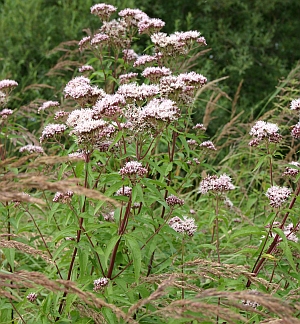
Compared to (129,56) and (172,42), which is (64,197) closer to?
(172,42)

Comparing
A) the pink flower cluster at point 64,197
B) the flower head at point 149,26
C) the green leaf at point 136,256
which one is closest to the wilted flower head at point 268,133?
the green leaf at point 136,256

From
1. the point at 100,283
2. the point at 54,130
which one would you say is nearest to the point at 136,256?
the point at 100,283

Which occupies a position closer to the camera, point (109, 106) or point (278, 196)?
point (278, 196)

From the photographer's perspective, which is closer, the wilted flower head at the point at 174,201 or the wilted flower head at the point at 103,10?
the wilted flower head at the point at 174,201

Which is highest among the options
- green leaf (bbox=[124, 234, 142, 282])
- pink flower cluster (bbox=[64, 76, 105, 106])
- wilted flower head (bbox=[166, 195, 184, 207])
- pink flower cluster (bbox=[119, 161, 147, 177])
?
pink flower cluster (bbox=[64, 76, 105, 106])

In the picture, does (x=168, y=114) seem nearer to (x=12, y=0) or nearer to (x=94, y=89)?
(x=94, y=89)

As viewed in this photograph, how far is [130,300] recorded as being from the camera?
2520 mm

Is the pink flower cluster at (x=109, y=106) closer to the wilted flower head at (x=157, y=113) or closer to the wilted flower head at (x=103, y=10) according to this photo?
the wilted flower head at (x=157, y=113)

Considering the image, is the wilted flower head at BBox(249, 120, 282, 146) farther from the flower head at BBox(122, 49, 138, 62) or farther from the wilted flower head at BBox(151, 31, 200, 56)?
the flower head at BBox(122, 49, 138, 62)

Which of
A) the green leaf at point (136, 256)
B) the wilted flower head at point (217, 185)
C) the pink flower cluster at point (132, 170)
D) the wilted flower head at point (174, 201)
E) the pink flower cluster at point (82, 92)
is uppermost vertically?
the pink flower cluster at point (82, 92)

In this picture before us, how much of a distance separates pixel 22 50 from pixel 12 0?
84cm

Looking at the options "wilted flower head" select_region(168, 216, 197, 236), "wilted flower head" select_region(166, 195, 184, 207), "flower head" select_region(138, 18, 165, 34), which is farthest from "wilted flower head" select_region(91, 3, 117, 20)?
"wilted flower head" select_region(168, 216, 197, 236)

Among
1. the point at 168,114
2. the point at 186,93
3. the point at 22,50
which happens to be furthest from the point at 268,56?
the point at 168,114

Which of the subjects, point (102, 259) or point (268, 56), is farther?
point (268, 56)
